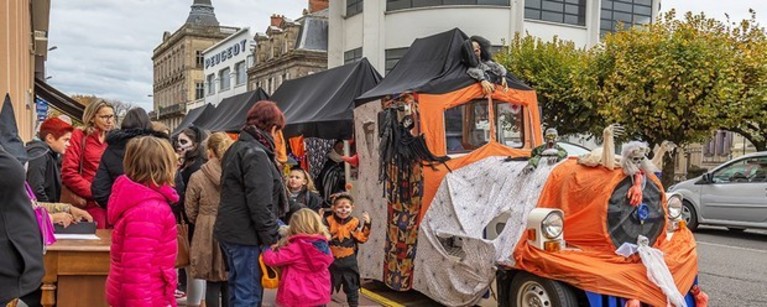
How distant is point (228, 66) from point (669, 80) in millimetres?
46754

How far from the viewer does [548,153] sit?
557 centimetres

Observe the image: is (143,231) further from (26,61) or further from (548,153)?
(26,61)

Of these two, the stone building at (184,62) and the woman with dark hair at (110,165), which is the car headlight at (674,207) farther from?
the stone building at (184,62)

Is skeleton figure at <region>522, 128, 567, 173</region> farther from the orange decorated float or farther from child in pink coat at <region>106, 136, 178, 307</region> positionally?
child in pink coat at <region>106, 136, 178, 307</region>

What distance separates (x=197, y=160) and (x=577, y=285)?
141 inches

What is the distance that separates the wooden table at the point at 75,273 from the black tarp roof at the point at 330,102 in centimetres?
542

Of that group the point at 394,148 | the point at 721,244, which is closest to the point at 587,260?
the point at 394,148

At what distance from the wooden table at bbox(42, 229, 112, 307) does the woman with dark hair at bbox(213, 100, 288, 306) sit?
84cm

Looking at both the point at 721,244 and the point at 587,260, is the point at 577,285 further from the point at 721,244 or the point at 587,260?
the point at 721,244

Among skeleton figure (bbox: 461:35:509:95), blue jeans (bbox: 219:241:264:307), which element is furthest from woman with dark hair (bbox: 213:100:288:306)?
skeleton figure (bbox: 461:35:509:95)

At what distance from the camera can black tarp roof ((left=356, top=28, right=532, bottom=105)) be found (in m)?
6.68

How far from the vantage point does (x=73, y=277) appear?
12.7 feet

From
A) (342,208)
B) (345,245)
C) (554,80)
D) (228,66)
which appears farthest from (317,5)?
(345,245)

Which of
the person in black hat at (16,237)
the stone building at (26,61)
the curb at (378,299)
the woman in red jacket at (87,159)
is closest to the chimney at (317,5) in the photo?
the stone building at (26,61)
